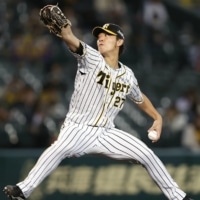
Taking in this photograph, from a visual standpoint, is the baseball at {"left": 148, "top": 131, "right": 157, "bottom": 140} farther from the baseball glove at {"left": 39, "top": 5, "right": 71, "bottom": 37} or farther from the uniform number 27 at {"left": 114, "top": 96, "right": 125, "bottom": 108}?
the baseball glove at {"left": 39, "top": 5, "right": 71, "bottom": 37}

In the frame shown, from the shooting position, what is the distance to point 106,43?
28.2ft

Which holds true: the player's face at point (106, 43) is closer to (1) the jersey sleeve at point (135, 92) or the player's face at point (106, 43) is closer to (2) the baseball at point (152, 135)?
(1) the jersey sleeve at point (135, 92)

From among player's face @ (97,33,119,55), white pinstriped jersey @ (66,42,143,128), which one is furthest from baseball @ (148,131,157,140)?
player's face @ (97,33,119,55)

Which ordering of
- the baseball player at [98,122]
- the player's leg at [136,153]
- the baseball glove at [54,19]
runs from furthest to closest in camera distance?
the player's leg at [136,153]
the baseball player at [98,122]
the baseball glove at [54,19]

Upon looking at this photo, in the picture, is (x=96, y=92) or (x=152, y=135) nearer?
(x=96, y=92)

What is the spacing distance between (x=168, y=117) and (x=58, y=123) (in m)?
1.88

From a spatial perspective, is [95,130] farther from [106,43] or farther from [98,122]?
[106,43]

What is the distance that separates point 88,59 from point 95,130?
0.69 metres

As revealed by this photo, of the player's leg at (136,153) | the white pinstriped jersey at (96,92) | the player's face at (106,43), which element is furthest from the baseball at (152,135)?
the player's face at (106,43)

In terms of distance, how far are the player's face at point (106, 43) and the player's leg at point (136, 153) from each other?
0.75 meters

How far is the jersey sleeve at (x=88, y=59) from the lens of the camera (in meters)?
8.14

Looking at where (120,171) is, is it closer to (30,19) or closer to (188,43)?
(30,19)

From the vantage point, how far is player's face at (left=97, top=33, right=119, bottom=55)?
28.1 feet

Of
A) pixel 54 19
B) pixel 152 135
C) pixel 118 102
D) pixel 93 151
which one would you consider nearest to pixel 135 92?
pixel 118 102
